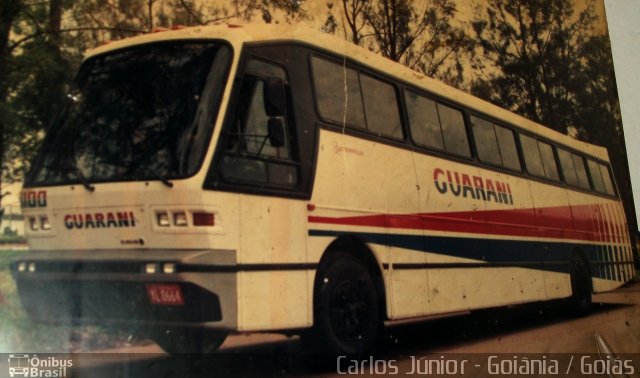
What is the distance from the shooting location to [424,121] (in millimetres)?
4980

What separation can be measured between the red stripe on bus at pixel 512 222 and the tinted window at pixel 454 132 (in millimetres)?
503

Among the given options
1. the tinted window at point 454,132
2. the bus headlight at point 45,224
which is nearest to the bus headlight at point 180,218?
the bus headlight at point 45,224

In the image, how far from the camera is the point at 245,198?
3.73 metres

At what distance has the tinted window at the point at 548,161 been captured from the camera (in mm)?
5066

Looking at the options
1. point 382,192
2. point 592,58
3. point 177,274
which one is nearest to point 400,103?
point 382,192

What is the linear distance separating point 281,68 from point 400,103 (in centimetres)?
104

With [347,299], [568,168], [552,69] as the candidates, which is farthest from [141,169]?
[568,168]

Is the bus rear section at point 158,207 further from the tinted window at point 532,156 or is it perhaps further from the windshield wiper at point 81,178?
the tinted window at point 532,156

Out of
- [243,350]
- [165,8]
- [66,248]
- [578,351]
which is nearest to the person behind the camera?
[66,248]

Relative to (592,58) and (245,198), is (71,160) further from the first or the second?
(592,58)

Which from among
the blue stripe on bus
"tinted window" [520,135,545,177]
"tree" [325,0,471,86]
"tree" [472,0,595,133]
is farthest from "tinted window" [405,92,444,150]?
the blue stripe on bus

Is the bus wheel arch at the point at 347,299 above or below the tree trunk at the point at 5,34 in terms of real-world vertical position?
below

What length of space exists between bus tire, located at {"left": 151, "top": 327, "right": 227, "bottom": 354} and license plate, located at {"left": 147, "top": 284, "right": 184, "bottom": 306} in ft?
0.44

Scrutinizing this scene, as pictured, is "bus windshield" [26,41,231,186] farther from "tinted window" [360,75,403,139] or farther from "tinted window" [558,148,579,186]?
"tinted window" [558,148,579,186]
